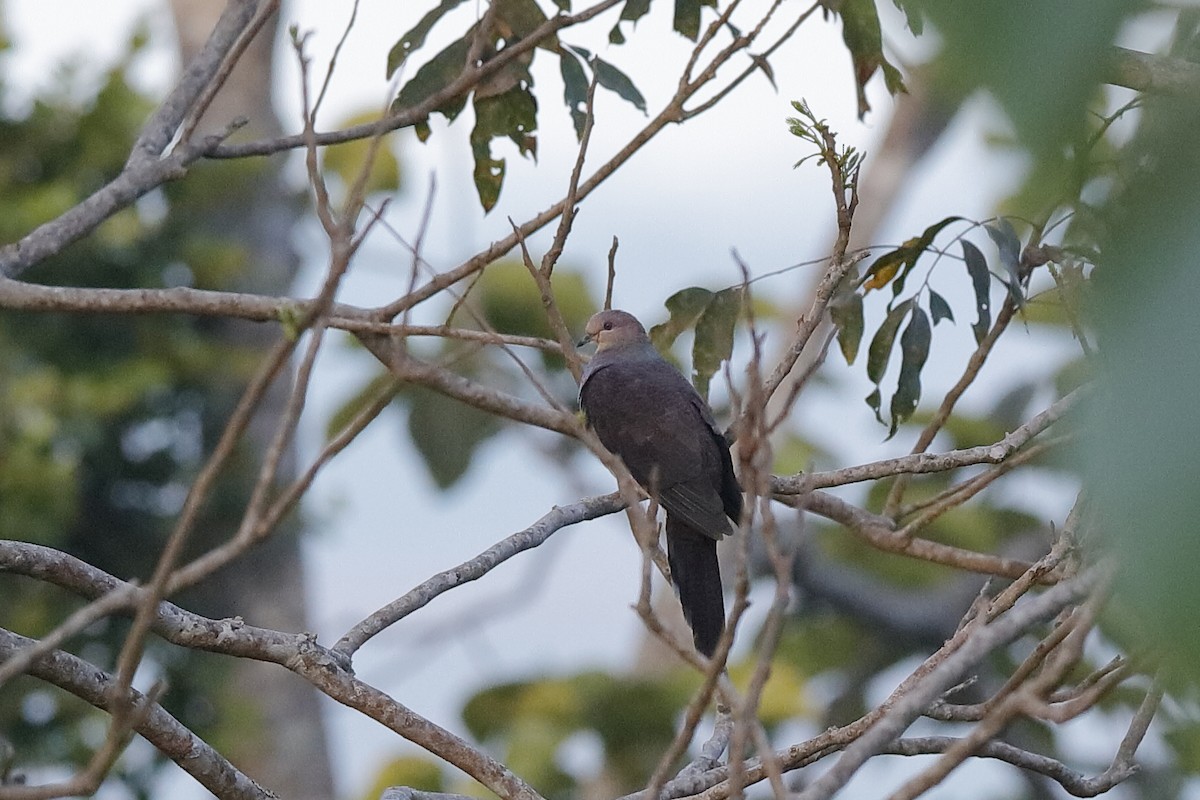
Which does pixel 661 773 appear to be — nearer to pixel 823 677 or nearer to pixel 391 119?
pixel 391 119

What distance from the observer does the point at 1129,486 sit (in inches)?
14.4

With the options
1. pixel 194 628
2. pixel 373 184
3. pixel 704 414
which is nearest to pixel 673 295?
pixel 704 414

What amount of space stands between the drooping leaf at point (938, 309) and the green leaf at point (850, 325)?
0.18 m

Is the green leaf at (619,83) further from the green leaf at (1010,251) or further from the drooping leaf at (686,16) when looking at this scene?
the green leaf at (1010,251)

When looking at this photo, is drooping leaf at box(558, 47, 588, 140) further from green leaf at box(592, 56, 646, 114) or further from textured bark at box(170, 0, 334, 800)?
textured bark at box(170, 0, 334, 800)

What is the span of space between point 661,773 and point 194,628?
3.02ft

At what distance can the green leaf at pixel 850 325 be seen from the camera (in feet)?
9.24

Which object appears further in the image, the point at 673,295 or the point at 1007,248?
the point at 673,295

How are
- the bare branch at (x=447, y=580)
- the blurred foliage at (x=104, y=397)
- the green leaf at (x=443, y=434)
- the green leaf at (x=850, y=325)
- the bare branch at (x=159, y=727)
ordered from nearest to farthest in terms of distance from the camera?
the bare branch at (x=159, y=727) < the bare branch at (x=447, y=580) < the green leaf at (x=850, y=325) < the blurred foliage at (x=104, y=397) < the green leaf at (x=443, y=434)

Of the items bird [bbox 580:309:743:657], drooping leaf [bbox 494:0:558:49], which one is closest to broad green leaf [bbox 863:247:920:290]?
bird [bbox 580:309:743:657]

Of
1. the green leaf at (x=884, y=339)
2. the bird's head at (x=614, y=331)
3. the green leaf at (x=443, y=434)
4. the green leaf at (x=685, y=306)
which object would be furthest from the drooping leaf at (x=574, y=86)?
the green leaf at (x=443, y=434)

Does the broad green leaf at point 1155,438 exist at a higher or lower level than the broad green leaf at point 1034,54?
lower

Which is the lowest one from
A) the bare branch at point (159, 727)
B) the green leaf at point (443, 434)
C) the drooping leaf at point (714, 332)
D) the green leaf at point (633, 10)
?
the bare branch at point (159, 727)

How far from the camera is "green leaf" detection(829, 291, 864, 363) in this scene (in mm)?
2816
